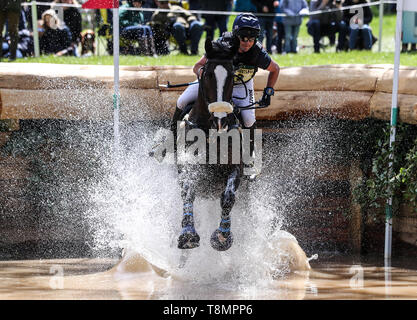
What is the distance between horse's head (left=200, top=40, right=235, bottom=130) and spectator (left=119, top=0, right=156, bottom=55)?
4.77 metres

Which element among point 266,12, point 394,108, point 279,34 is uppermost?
point 266,12

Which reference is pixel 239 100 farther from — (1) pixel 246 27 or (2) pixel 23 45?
(2) pixel 23 45

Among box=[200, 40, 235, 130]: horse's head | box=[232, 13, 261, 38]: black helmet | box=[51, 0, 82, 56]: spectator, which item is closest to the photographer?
box=[200, 40, 235, 130]: horse's head

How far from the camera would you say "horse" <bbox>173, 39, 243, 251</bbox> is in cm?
628

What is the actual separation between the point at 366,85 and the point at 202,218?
2352 millimetres

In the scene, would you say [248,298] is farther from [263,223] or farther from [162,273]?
[263,223]

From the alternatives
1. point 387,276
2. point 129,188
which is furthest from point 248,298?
point 129,188

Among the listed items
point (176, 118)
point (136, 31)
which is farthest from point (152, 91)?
point (136, 31)

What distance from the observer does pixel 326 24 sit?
41.4 ft

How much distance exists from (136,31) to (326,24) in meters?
3.38

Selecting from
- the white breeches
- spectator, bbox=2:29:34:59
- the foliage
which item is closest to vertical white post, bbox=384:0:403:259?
the foliage

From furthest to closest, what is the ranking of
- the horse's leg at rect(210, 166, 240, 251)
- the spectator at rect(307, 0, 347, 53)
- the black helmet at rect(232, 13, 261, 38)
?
the spectator at rect(307, 0, 347, 53)
the horse's leg at rect(210, 166, 240, 251)
the black helmet at rect(232, 13, 261, 38)

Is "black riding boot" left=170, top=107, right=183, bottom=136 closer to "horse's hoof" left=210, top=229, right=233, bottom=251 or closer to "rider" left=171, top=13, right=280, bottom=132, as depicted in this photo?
"rider" left=171, top=13, right=280, bottom=132
